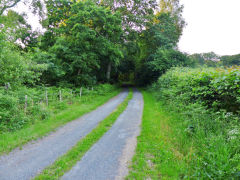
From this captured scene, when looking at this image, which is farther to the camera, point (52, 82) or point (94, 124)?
point (52, 82)

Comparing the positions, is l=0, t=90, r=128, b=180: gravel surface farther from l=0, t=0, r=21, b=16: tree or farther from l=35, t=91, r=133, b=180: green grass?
l=0, t=0, r=21, b=16: tree

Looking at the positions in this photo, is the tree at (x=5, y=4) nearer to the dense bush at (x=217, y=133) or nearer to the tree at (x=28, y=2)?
the tree at (x=28, y=2)

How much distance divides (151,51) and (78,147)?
28.3m

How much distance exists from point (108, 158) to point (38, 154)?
7.76 feet

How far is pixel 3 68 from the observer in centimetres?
850

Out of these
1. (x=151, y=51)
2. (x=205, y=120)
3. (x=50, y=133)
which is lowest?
(x=50, y=133)

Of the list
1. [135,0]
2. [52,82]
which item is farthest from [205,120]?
[135,0]

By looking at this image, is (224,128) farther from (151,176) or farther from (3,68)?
(3,68)

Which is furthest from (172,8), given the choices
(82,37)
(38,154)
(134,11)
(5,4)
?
(38,154)

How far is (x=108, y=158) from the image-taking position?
4422 mm

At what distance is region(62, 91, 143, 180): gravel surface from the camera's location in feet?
11.8

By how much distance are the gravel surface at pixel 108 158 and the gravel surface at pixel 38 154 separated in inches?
38.2

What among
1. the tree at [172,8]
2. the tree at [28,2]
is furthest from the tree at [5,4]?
the tree at [172,8]

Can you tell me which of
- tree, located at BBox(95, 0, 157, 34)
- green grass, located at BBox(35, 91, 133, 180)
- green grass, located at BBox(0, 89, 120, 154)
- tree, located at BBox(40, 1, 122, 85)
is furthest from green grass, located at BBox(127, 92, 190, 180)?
tree, located at BBox(95, 0, 157, 34)
